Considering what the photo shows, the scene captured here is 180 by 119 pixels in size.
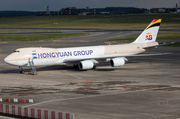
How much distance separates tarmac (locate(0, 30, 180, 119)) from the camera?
1039 inches

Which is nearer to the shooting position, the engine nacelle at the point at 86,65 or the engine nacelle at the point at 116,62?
the engine nacelle at the point at 86,65

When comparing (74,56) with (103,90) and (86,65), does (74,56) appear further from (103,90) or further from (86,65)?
(103,90)

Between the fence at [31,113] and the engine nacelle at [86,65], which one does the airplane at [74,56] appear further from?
the fence at [31,113]

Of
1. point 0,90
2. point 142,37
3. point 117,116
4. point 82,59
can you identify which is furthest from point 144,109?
point 142,37

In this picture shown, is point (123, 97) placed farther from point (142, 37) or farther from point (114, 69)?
point (142, 37)

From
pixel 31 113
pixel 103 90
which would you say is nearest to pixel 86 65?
pixel 103 90

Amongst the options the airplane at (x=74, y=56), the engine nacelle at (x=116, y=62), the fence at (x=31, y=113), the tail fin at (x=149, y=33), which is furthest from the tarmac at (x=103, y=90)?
the tail fin at (x=149, y=33)

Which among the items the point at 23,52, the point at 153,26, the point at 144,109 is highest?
the point at 153,26

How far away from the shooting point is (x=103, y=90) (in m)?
35.0

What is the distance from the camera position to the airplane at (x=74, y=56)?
4625 cm

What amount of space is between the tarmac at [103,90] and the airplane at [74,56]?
1618 mm

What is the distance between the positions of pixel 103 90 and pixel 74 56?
51.3 ft

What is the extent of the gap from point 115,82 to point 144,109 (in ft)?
43.4

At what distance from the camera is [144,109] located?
26.7 metres
